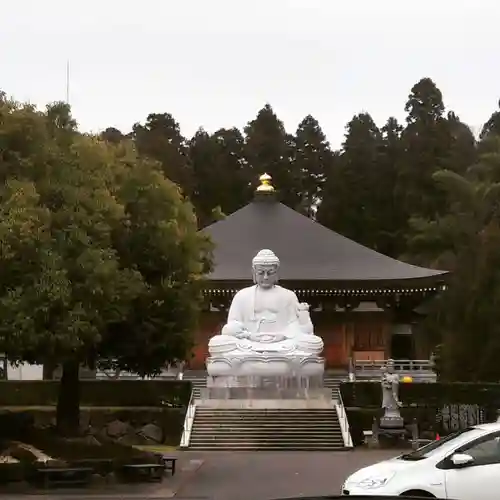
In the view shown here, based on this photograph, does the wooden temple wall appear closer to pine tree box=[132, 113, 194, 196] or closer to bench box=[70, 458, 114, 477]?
bench box=[70, 458, 114, 477]

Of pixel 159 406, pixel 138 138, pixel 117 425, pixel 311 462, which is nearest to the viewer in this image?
pixel 311 462

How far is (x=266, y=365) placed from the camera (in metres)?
26.4

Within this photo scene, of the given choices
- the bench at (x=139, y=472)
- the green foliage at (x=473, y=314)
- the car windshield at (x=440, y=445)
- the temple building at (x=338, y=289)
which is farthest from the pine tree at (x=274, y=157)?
the car windshield at (x=440, y=445)

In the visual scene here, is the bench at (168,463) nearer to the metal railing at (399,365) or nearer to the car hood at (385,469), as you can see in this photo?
the car hood at (385,469)

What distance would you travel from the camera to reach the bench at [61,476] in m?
14.8

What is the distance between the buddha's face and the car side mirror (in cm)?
1848

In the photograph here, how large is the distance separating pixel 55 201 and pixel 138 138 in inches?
1896

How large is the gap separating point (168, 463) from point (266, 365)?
29.1ft

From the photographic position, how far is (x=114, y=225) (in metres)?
16.2

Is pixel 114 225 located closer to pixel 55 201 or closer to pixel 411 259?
pixel 55 201

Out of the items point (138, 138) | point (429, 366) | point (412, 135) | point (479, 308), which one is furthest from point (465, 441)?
point (138, 138)

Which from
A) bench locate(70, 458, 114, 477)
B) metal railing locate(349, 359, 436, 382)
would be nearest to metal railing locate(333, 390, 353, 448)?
metal railing locate(349, 359, 436, 382)

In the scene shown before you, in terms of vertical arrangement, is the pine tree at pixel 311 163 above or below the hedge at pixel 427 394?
above

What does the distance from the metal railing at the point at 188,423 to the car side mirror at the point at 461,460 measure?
12756mm
